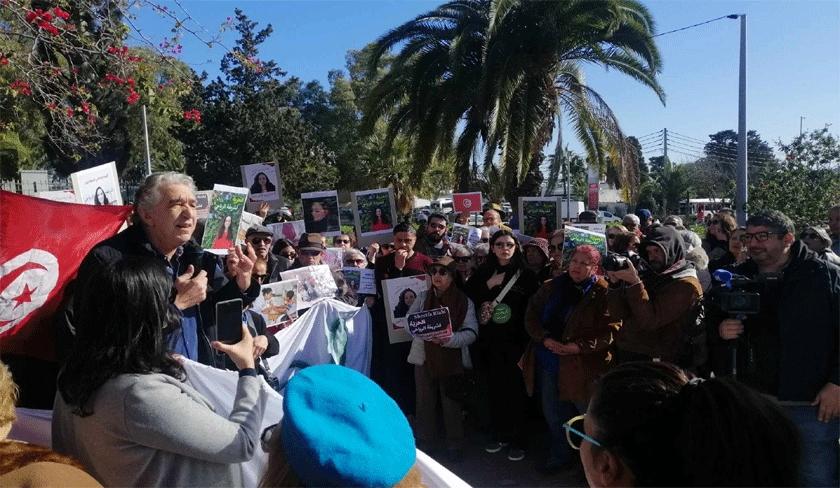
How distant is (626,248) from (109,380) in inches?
192

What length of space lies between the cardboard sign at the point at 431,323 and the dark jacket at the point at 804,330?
210cm

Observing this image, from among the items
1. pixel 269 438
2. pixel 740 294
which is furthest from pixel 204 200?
pixel 269 438

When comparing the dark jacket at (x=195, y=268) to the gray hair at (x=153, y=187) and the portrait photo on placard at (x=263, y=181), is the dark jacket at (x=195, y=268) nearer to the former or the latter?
the gray hair at (x=153, y=187)

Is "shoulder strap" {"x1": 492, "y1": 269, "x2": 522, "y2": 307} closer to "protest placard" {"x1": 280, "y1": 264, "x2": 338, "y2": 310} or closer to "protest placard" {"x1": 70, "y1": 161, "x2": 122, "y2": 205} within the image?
"protest placard" {"x1": 280, "y1": 264, "x2": 338, "y2": 310}

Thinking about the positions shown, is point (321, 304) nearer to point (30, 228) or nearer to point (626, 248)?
point (30, 228)

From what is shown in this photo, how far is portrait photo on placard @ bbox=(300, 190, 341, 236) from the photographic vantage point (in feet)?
25.1

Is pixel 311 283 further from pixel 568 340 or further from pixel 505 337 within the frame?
pixel 568 340

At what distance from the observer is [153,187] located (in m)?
2.79

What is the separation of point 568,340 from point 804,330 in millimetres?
1571

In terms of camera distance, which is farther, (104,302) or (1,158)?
(1,158)

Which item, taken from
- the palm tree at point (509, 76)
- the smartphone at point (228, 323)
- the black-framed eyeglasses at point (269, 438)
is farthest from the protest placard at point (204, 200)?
the palm tree at point (509, 76)

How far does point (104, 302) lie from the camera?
170 cm

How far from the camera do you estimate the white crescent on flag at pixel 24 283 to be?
284 cm

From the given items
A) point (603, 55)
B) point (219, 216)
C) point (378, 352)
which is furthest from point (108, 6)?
point (603, 55)
